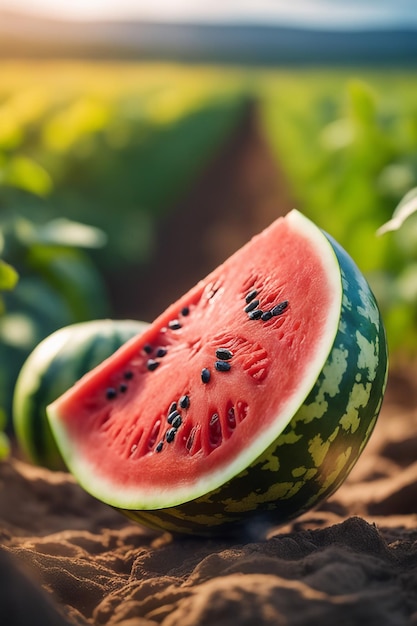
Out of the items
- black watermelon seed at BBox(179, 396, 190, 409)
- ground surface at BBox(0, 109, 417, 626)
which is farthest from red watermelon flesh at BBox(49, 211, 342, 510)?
ground surface at BBox(0, 109, 417, 626)

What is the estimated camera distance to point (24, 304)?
193 inches

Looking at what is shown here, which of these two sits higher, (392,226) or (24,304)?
(392,226)

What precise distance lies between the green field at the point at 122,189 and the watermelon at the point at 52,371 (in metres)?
0.75

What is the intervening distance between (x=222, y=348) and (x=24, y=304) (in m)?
2.80

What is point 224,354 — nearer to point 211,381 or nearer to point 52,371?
point 211,381

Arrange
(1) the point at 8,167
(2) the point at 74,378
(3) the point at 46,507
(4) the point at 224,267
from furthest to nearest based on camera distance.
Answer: (1) the point at 8,167 < (2) the point at 74,378 < (3) the point at 46,507 < (4) the point at 224,267

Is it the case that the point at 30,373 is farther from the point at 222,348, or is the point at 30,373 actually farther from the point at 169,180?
the point at 169,180

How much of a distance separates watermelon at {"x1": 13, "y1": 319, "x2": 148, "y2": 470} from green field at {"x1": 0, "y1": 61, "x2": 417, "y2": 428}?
2.47ft

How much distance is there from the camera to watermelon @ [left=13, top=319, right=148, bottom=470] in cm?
349

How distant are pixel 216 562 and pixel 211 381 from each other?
0.55 metres

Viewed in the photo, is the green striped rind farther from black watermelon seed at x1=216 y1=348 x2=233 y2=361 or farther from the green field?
the green field

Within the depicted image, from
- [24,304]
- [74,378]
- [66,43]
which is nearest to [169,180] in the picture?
[24,304]

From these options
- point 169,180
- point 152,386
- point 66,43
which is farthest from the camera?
point 66,43

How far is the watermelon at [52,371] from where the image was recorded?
3492 mm
